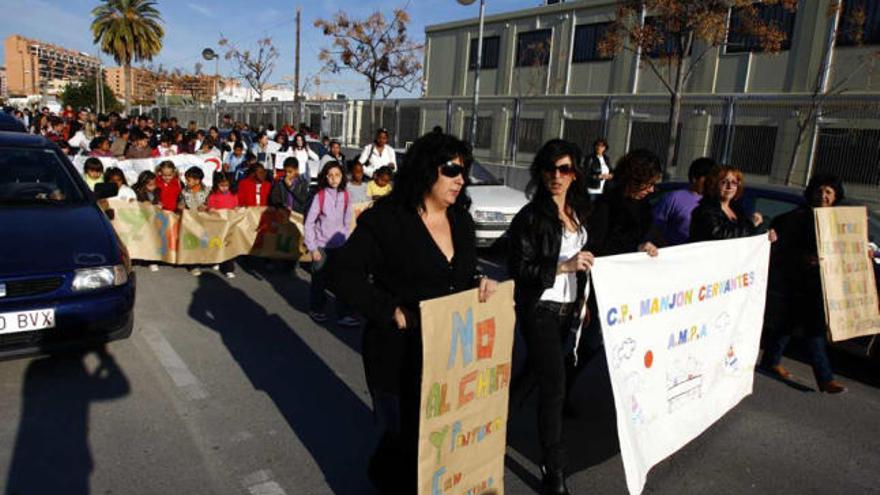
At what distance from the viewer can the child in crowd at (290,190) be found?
8.62 m

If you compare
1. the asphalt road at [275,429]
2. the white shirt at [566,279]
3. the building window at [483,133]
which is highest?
the building window at [483,133]

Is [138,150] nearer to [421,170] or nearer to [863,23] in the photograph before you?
[421,170]

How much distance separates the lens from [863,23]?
18.0m

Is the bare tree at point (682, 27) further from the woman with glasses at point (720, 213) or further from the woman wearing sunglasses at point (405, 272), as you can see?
the woman wearing sunglasses at point (405, 272)

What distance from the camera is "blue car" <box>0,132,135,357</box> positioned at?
396 cm

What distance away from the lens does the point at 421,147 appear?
2.75m

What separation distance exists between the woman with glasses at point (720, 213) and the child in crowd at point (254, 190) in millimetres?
6008

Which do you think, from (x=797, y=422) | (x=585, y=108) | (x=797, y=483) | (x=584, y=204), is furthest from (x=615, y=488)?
(x=585, y=108)

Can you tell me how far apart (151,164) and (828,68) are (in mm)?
18791

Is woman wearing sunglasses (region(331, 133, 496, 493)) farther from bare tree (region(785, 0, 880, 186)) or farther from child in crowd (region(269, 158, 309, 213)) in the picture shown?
bare tree (region(785, 0, 880, 186))

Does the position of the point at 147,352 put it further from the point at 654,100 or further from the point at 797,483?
the point at 654,100

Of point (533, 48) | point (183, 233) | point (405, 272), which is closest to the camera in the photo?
point (405, 272)

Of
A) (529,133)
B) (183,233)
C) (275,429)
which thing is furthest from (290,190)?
(529,133)

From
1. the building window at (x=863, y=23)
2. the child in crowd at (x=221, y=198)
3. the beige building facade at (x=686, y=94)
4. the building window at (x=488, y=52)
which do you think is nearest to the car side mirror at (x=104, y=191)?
the child in crowd at (x=221, y=198)
